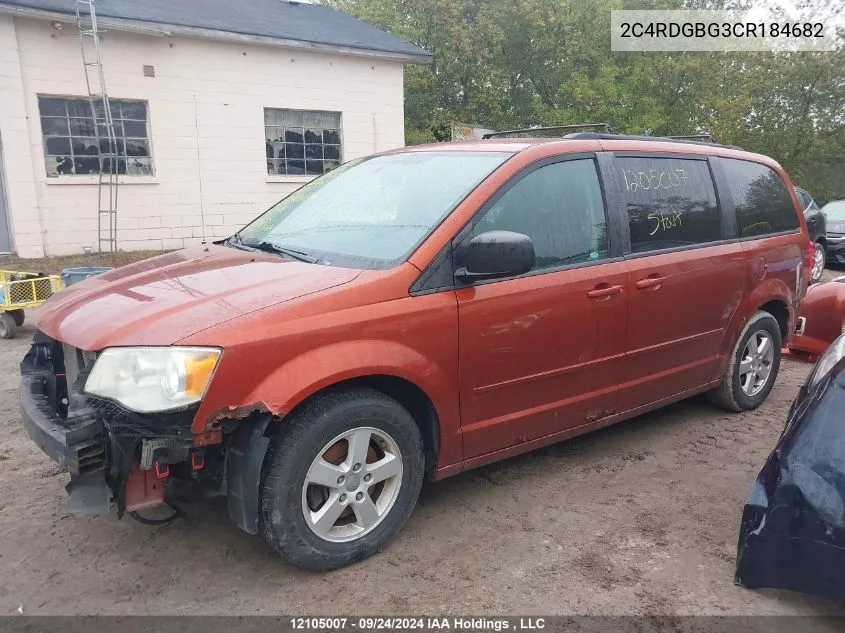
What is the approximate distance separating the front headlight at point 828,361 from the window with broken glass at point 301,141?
1177cm

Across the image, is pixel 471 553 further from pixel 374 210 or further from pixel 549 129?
pixel 549 129

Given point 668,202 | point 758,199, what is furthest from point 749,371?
point 668,202

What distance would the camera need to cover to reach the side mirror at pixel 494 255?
2.92 metres

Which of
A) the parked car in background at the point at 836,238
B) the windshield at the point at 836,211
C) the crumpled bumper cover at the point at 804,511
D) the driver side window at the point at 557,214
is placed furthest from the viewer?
the windshield at the point at 836,211

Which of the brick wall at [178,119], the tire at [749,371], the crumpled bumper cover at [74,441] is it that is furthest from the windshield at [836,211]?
the crumpled bumper cover at [74,441]

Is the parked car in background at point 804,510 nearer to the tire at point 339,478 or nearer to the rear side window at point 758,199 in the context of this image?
the tire at point 339,478

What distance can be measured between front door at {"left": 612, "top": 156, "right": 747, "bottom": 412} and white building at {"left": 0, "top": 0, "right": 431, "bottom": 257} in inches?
402

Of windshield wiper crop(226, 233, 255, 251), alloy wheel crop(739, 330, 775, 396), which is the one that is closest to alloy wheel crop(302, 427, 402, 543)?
windshield wiper crop(226, 233, 255, 251)

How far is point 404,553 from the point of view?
302 centimetres

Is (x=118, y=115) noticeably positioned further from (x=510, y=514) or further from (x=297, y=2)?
(x=510, y=514)

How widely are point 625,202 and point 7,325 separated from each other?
6462 millimetres

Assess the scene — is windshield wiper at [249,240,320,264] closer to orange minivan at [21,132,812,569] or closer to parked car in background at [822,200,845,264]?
orange minivan at [21,132,812,569]

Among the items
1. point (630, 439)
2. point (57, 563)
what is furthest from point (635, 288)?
point (57, 563)

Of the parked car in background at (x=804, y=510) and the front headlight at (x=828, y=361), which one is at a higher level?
the front headlight at (x=828, y=361)
